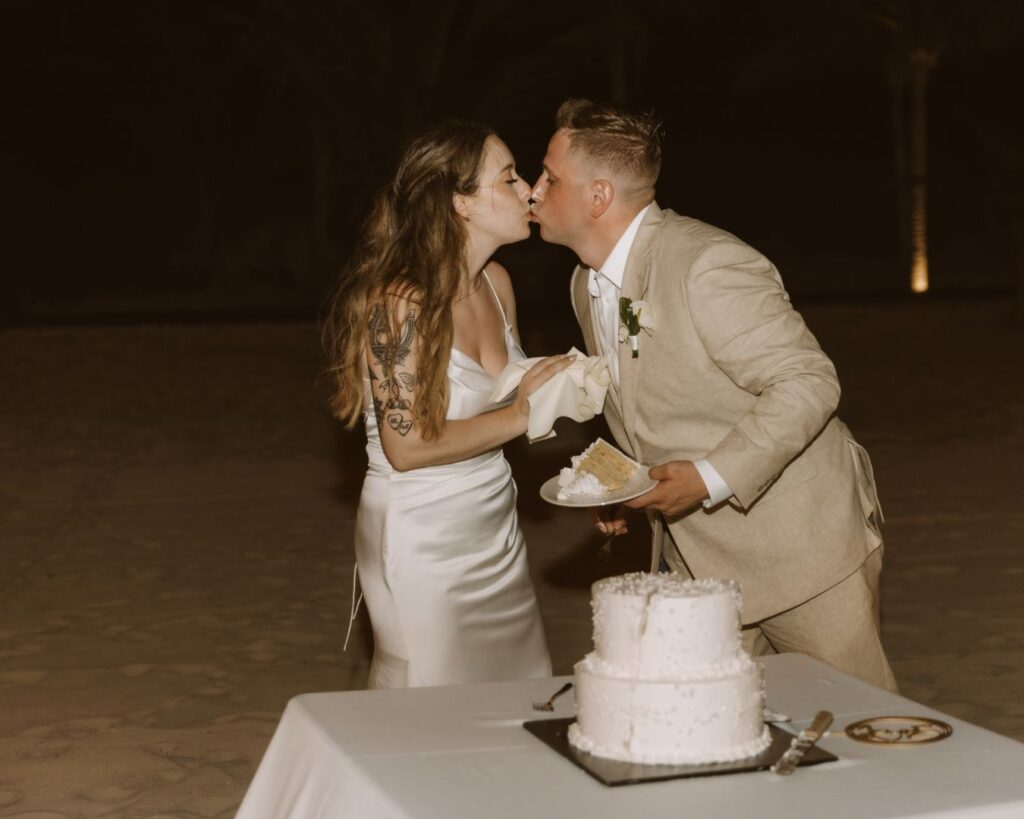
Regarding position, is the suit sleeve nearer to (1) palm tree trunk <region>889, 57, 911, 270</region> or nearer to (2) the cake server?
(2) the cake server

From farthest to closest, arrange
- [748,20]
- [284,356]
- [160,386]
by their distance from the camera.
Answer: [748,20] < [284,356] < [160,386]

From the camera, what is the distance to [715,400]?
3646 millimetres

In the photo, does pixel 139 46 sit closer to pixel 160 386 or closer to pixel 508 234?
pixel 160 386

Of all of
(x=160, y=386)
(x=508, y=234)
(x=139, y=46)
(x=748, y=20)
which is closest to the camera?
(x=508, y=234)

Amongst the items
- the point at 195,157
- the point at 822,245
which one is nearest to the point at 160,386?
the point at 195,157

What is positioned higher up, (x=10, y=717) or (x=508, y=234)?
(x=508, y=234)

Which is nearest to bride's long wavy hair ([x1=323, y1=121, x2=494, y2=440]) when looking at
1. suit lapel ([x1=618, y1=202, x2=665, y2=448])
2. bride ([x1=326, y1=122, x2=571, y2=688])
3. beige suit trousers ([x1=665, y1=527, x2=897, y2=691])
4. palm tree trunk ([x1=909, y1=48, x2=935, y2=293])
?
bride ([x1=326, y1=122, x2=571, y2=688])

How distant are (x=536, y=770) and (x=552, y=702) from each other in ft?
1.18

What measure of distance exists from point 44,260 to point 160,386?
2248cm

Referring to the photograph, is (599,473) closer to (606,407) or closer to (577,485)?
(577,485)

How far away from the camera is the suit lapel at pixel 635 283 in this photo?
368 cm

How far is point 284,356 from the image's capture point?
19234mm

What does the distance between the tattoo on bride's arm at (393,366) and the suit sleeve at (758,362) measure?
0.78 metres

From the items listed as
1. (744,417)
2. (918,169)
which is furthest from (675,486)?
(918,169)
